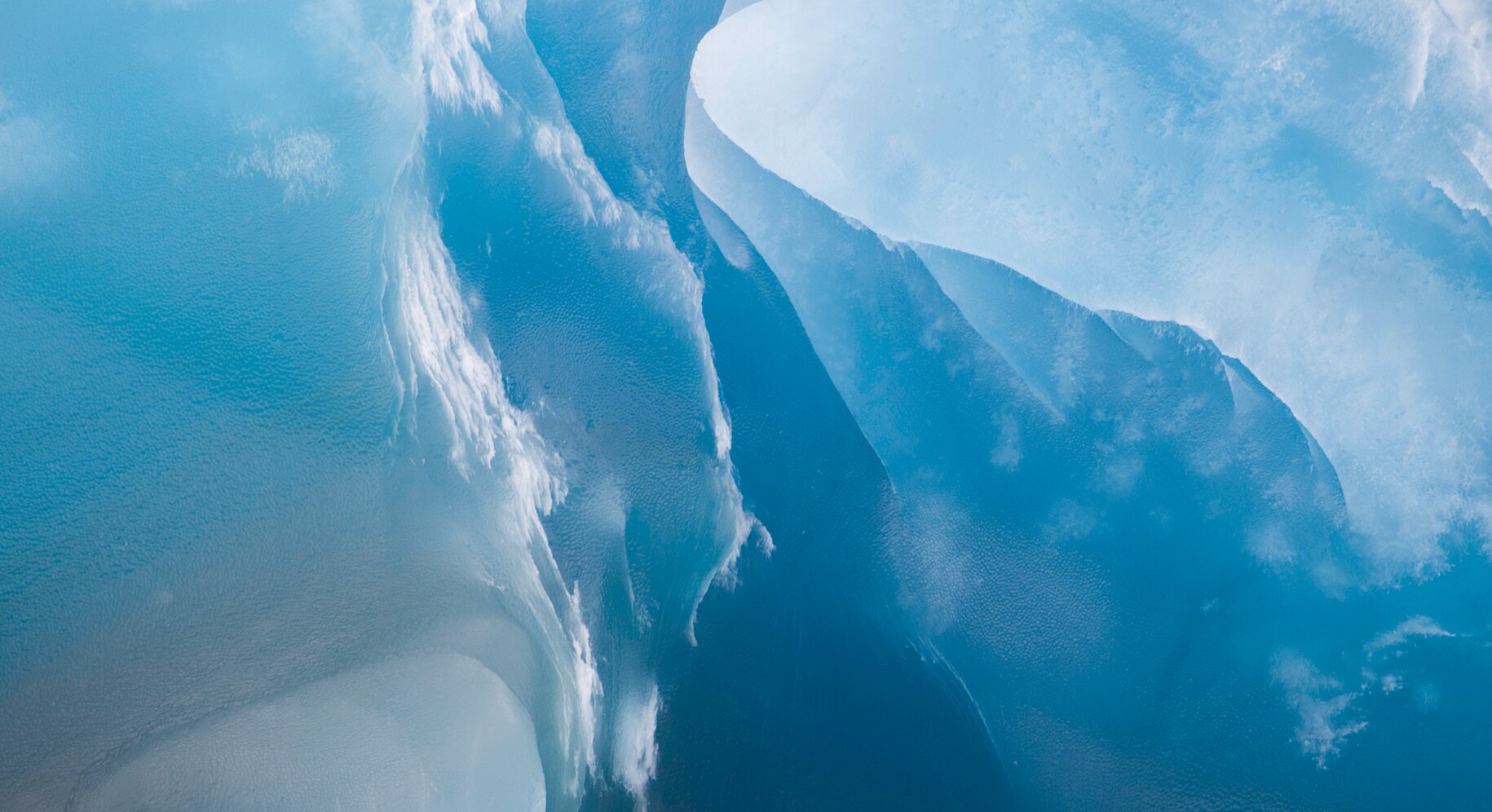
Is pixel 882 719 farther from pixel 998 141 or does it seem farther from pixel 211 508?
pixel 211 508

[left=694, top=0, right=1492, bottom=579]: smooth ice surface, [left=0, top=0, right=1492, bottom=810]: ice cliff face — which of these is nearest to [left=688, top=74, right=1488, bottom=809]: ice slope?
[left=0, top=0, right=1492, bottom=810]: ice cliff face

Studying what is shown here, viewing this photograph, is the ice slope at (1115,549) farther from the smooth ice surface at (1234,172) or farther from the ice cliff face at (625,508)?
the smooth ice surface at (1234,172)

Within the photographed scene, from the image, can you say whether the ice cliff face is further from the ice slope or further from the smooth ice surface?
the smooth ice surface

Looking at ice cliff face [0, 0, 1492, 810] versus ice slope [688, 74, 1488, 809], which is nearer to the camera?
ice slope [688, 74, 1488, 809]

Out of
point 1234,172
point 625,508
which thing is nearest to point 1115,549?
point 1234,172

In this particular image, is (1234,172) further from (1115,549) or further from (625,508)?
(625,508)

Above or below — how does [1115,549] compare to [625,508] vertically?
above

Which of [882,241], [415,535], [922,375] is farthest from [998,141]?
[415,535]

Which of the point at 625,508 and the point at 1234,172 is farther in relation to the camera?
the point at 625,508

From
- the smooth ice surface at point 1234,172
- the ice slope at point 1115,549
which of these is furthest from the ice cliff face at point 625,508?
the smooth ice surface at point 1234,172

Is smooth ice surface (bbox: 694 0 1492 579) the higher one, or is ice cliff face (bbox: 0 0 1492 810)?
smooth ice surface (bbox: 694 0 1492 579)
